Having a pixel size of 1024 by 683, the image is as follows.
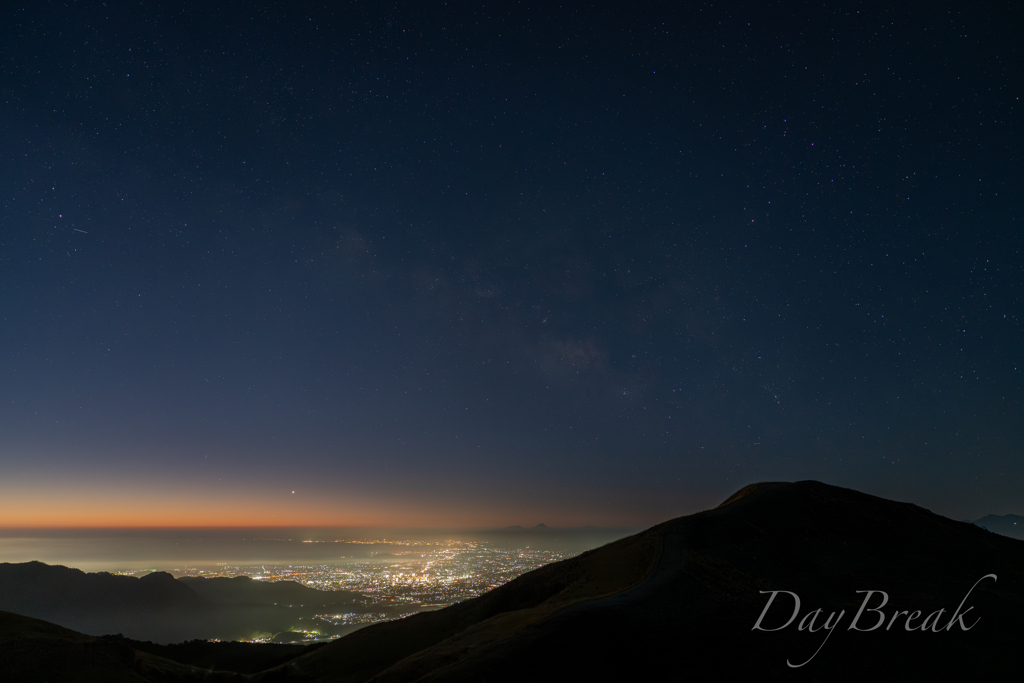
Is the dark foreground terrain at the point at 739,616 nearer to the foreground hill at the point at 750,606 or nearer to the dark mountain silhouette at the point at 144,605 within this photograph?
the foreground hill at the point at 750,606

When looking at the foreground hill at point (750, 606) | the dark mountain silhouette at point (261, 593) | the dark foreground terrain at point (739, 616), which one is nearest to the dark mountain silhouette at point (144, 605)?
the dark mountain silhouette at point (261, 593)

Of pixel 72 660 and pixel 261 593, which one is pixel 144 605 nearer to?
pixel 261 593

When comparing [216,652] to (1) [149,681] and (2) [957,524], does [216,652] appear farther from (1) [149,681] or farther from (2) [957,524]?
(2) [957,524]

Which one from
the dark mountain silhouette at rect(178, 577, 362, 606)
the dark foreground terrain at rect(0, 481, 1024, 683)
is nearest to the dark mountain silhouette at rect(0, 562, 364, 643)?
the dark mountain silhouette at rect(178, 577, 362, 606)

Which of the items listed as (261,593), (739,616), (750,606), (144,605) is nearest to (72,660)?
(739,616)

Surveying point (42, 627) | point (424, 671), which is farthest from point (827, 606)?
point (42, 627)
